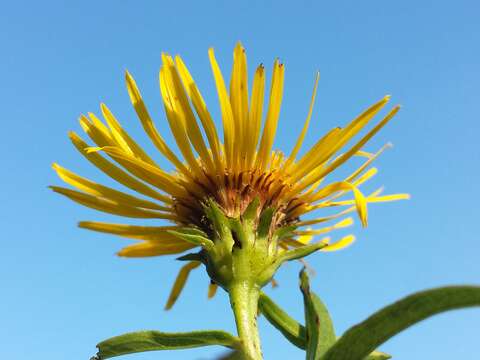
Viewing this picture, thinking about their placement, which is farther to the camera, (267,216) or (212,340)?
(267,216)

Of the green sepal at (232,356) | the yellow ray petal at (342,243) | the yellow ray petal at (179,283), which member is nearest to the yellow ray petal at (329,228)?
the yellow ray petal at (342,243)

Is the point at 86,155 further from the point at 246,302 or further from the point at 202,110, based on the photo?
the point at 246,302

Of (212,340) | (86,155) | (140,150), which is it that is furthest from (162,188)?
(212,340)

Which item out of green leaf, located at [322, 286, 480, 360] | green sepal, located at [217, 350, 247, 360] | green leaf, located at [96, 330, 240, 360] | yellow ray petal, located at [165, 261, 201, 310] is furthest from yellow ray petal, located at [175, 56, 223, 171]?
green sepal, located at [217, 350, 247, 360]

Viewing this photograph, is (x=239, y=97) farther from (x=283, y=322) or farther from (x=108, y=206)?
(x=283, y=322)

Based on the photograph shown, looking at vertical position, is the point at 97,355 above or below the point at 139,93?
below

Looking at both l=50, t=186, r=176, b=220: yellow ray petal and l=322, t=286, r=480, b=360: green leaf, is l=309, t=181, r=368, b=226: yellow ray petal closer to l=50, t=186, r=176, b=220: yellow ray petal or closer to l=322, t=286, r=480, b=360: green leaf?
l=50, t=186, r=176, b=220: yellow ray petal

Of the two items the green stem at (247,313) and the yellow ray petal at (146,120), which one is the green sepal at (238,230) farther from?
the yellow ray petal at (146,120)

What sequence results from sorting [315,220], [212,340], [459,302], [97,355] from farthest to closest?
[315,220] < [97,355] < [212,340] < [459,302]
